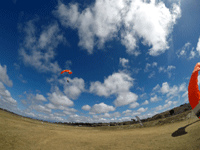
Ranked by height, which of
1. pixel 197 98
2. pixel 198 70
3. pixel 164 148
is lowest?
pixel 164 148

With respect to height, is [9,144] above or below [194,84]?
below

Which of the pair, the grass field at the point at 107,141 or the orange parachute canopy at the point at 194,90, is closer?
the orange parachute canopy at the point at 194,90

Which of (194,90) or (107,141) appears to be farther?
(107,141)

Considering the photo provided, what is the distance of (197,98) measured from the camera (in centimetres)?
610

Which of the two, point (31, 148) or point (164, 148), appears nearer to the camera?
point (164, 148)

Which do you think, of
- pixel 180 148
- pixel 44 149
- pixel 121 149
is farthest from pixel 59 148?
pixel 180 148

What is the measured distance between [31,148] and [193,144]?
1537 centimetres

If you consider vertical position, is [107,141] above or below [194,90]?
below

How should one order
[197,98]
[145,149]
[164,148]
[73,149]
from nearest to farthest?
1. [197,98]
2. [164,148]
3. [145,149]
4. [73,149]

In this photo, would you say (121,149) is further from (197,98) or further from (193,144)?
(197,98)

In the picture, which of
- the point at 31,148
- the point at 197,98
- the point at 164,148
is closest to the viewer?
the point at 197,98

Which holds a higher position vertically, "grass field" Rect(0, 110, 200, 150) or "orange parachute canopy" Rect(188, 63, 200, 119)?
"orange parachute canopy" Rect(188, 63, 200, 119)

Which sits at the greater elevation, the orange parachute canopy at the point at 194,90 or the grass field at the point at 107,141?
the orange parachute canopy at the point at 194,90

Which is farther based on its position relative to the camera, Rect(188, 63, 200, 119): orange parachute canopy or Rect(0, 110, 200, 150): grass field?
Rect(0, 110, 200, 150): grass field
